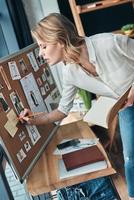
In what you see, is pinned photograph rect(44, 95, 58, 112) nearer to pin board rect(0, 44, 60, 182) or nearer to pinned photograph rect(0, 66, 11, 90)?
pin board rect(0, 44, 60, 182)

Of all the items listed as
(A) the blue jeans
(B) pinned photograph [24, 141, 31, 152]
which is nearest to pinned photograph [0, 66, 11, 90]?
(B) pinned photograph [24, 141, 31, 152]

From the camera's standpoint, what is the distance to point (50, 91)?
2.34 m

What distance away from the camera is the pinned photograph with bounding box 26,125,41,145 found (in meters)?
1.95

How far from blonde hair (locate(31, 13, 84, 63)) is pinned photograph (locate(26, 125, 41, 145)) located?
0.43m

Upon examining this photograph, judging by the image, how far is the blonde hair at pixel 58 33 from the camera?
1.76 meters

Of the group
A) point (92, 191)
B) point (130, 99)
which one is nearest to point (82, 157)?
point (92, 191)

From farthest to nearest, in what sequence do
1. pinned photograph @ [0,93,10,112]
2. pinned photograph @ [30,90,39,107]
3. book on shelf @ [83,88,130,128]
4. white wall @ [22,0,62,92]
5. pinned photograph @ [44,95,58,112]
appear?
white wall @ [22,0,62,92] → book on shelf @ [83,88,130,128] → pinned photograph @ [44,95,58,112] → pinned photograph @ [30,90,39,107] → pinned photograph @ [0,93,10,112]

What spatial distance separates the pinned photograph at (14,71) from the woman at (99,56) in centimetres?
18

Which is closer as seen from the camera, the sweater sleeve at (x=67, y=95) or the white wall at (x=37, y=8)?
the sweater sleeve at (x=67, y=95)


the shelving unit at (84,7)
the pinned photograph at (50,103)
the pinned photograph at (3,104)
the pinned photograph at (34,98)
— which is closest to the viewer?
the pinned photograph at (3,104)

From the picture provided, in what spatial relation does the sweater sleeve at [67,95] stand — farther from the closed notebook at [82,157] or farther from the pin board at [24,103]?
the closed notebook at [82,157]

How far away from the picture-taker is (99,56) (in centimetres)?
181

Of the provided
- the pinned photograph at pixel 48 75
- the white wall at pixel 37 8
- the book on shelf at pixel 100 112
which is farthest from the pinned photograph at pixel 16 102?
the white wall at pixel 37 8

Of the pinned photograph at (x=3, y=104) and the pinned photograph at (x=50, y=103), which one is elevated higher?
the pinned photograph at (x=3, y=104)
